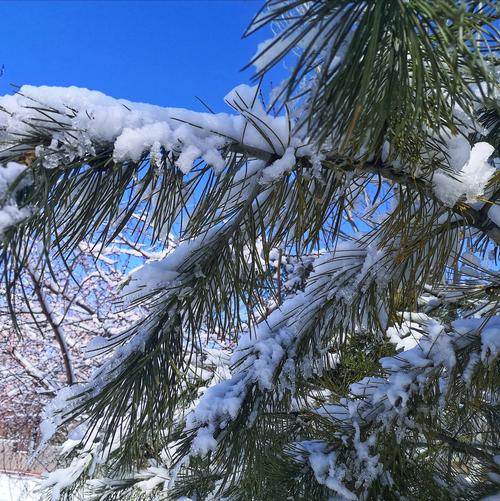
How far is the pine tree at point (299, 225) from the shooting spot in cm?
61

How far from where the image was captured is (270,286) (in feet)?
3.97

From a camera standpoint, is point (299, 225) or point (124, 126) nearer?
point (124, 126)

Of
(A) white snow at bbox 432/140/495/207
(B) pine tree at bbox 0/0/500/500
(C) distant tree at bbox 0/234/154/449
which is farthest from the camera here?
(C) distant tree at bbox 0/234/154/449

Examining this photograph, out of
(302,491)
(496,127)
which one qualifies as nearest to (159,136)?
(496,127)

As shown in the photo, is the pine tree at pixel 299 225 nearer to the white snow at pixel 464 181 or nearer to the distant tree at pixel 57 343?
the white snow at pixel 464 181

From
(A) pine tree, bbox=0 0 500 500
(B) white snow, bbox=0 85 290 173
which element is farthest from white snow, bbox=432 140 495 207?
(B) white snow, bbox=0 85 290 173

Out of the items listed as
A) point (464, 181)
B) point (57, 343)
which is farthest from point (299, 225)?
point (57, 343)

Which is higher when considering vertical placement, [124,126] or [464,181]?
[464,181]

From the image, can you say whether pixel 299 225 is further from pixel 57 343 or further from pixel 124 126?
pixel 57 343

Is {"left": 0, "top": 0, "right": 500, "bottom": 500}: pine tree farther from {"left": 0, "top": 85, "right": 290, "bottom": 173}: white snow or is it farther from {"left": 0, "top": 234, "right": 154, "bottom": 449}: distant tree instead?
{"left": 0, "top": 234, "right": 154, "bottom": 449}: distant tree

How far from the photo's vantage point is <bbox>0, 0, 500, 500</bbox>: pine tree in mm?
611

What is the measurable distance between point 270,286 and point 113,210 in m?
0.49

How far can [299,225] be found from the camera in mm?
1058

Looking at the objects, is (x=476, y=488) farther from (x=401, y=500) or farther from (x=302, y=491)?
(x=302, y=491)
